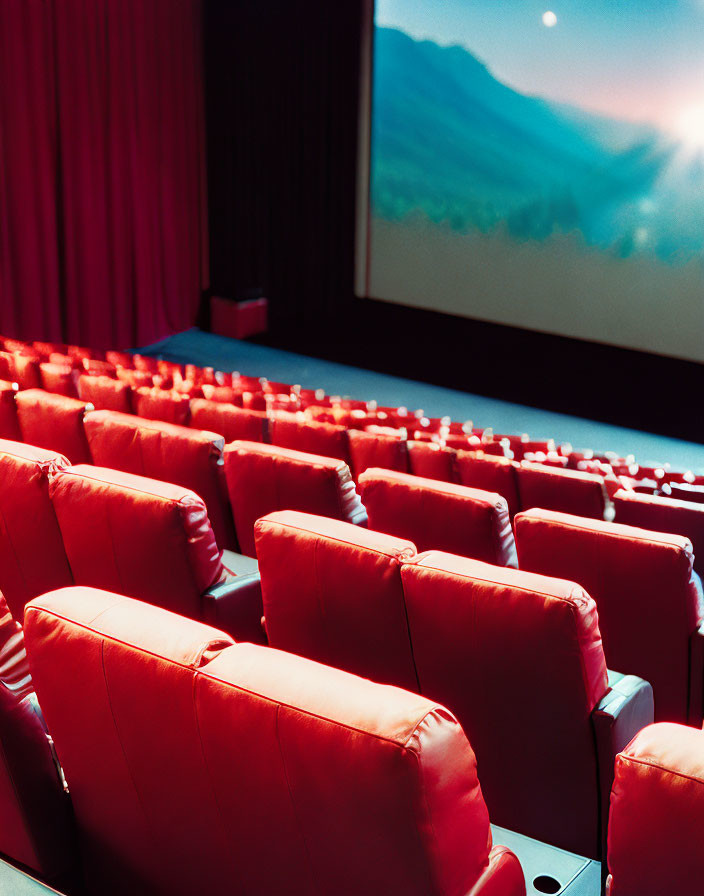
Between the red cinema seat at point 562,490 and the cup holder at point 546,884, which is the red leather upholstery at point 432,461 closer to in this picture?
the red cinema seat at point 562,490

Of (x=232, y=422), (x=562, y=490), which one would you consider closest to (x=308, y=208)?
(x=232, y=422)

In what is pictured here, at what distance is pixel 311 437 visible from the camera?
8.70ft

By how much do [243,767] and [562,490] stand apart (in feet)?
4.91

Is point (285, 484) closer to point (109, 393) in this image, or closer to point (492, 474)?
point (492, 474)

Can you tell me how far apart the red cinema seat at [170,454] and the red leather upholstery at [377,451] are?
481 millimetres

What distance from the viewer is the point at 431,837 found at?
84cm

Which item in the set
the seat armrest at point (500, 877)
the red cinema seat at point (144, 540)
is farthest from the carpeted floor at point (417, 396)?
the seat armrest at point (500, 877)

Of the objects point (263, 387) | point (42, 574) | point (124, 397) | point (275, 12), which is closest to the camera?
point (42, 574)

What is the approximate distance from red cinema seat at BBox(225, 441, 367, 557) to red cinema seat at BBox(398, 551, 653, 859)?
59cm

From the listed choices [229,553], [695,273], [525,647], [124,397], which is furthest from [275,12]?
[525,647]

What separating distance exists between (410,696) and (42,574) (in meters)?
1.18

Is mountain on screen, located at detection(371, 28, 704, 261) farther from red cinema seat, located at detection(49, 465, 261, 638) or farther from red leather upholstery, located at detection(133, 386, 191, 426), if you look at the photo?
red cinema seat, located at detection(49, 465, 261, 638)

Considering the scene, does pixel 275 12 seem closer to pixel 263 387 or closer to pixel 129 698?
pixel 263 387

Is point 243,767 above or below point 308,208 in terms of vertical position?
above
